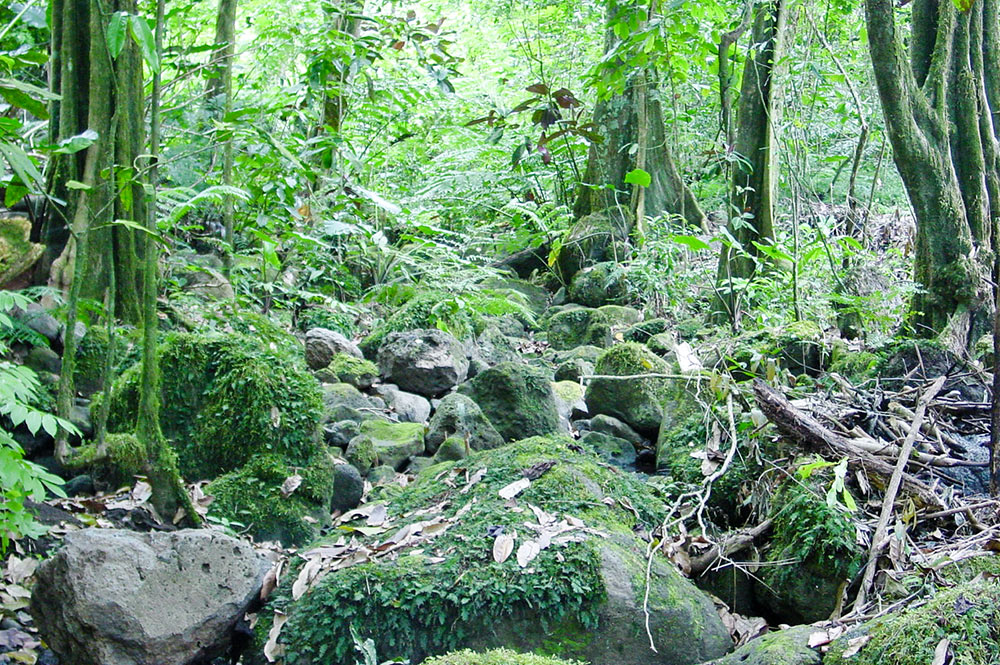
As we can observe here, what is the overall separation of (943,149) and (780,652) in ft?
13.9

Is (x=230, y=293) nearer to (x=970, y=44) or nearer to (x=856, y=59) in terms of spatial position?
(x=970, y=44)

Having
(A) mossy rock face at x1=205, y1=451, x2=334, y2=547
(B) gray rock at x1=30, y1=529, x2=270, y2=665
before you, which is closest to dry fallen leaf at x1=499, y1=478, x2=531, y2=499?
(B) gray rock at x1=30, y1=529, x2=270, y2=665

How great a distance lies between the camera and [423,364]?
662 cm

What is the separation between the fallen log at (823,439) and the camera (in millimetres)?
3645

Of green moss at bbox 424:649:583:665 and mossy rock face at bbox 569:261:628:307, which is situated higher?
green moss at bbox 424:649:583:665

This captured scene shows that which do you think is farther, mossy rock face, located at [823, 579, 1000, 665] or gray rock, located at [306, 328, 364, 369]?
gray rock, located at [306, 328, 364, 369]

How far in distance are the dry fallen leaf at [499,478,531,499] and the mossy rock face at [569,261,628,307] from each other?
604cm

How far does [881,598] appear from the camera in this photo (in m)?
3.14

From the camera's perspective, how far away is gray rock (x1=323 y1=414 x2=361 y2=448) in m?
5.30

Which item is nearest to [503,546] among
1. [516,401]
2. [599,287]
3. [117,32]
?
[117,32]

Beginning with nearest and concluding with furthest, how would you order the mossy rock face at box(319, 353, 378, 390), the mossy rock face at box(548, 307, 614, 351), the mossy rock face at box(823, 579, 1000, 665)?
the mossy rock face at box(823, 579, 1000, 665)
the mossy rock face at box(319, 353, 378, 390)
the mossy rock face at box(548, 307, 614, 351)

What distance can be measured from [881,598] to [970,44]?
15.5ft

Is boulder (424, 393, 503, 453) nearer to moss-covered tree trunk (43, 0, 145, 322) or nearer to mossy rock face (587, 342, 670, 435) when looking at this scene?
mossy rock face (587, 342, 670, 435)

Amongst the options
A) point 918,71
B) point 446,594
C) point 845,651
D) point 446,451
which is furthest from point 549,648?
point 918,71
